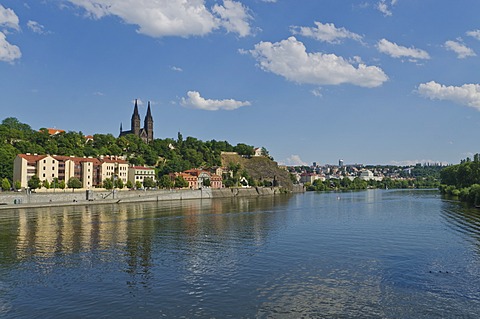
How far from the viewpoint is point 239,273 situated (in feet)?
68.3

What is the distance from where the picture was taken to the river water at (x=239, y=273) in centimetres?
1578

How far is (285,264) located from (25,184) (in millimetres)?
65261

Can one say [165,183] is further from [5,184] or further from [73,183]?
[5,184]

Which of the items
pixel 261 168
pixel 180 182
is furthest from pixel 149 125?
pixel 180 182

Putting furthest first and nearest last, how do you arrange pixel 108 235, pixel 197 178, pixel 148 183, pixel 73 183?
pixel 197 178
pixel 148 183
pixel 73 183
pixel 108 235

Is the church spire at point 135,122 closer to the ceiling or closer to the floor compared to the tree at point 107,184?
closer to the ceiling

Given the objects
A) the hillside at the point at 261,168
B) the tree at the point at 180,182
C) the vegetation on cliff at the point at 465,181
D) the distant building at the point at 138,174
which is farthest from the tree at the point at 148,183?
the vegetation on cliff at the point at 465,181

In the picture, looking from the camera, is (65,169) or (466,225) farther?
A: (65,169)

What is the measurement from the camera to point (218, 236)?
33.5m

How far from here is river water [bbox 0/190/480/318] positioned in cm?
1578

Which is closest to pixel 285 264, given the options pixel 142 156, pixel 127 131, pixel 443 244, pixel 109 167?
pixel 443 244

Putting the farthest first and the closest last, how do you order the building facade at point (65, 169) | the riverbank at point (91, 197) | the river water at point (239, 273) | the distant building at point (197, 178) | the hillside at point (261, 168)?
1. the hillside at point (261, 168)
2. the distant building at point (197, 178)
3. the building facade at point (65, 169)
4. the riverbank at point (91, 197)
5. the river water at point (239, 273)

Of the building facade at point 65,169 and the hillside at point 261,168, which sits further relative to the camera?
the hillside at point 261,168

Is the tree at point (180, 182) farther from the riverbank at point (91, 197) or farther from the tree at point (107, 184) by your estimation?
the tree at point (107, 184)
